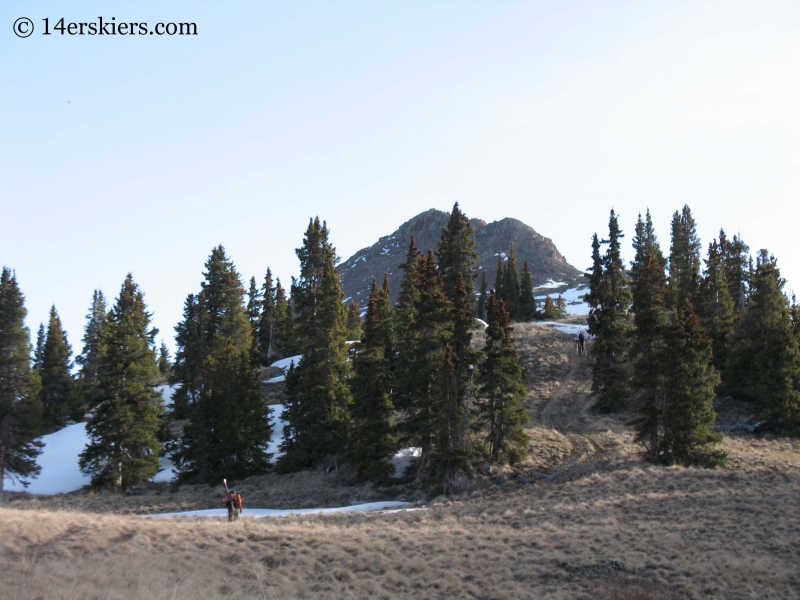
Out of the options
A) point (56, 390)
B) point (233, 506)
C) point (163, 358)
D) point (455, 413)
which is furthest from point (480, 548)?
point (163, 358)

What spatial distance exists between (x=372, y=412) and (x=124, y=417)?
16.4 metres

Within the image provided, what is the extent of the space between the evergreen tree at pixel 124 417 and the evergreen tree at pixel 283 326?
26.6m

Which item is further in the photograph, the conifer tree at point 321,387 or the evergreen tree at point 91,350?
the evergreen tree at point 91,350

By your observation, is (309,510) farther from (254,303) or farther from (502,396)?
(254,303)

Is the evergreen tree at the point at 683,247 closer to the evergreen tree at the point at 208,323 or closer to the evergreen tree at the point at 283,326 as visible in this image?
the evergreen tree at the point at 283,326

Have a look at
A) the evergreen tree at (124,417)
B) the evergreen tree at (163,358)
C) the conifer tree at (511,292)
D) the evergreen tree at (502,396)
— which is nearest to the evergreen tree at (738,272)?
the conifer tree at (511,292)

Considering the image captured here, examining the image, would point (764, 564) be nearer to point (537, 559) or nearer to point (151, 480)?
point (537, 559)

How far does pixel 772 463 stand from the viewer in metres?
31.5

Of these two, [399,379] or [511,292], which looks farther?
[511,292]

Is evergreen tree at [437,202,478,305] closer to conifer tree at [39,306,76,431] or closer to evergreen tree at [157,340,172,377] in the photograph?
conifer tree at [39,306,76,431]

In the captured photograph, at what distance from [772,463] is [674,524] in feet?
40.6

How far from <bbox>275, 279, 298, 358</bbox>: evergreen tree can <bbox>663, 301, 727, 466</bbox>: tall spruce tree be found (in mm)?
44258

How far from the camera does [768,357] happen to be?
4228cm

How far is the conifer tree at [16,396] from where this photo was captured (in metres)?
45.0
